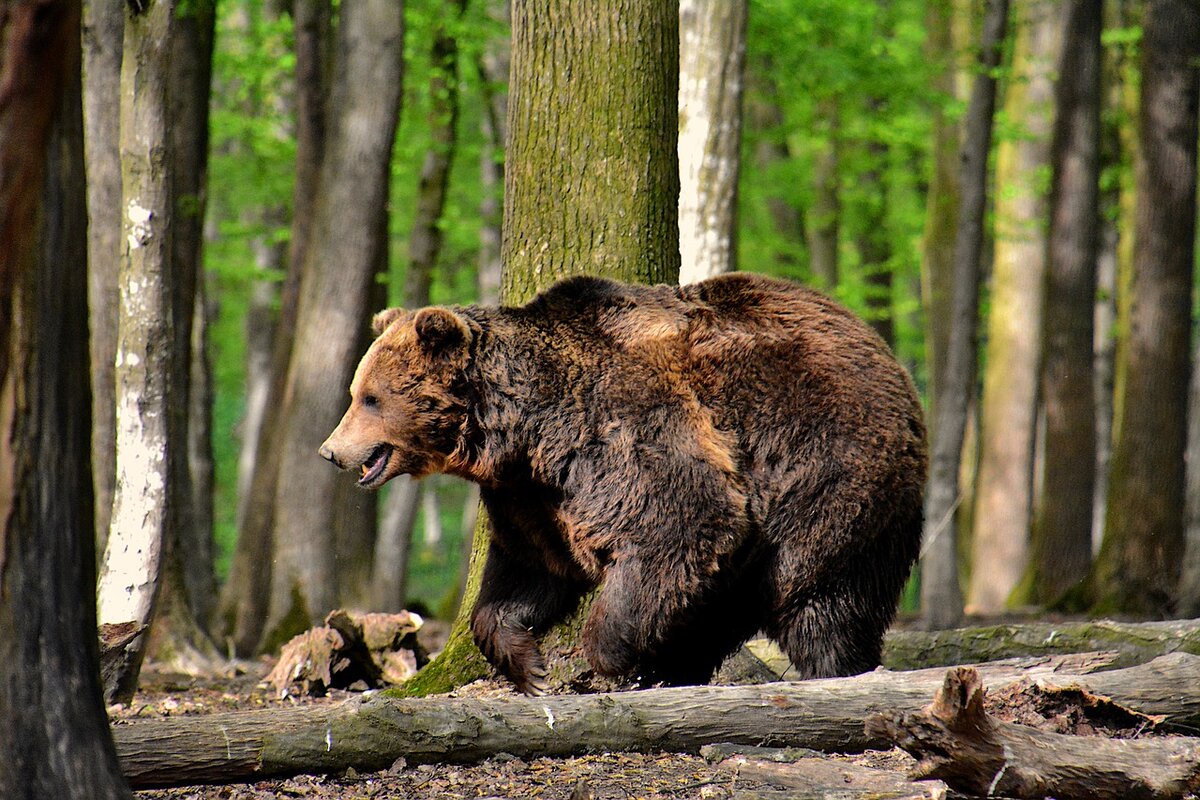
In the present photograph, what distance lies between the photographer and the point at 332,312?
1165 cm

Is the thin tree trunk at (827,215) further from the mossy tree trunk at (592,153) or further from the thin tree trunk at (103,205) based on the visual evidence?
the mossy tree trunk at (592,153)

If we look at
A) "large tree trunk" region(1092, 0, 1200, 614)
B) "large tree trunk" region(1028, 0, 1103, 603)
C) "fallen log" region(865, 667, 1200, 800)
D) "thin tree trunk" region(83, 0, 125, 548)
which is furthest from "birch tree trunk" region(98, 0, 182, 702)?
"large tree trunk" region(1028, 0, 1103, 603)

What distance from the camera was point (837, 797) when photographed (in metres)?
3.91

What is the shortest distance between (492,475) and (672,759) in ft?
5.13

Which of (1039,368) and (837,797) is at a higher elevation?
(1039,368)

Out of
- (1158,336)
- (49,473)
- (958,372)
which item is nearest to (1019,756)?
(49,473)

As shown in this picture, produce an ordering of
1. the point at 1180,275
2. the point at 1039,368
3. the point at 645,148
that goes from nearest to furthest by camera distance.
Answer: the point at 645,148 < the point at 1180,275 < the point at 1039,368

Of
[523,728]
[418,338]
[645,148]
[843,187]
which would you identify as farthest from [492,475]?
[843,187]

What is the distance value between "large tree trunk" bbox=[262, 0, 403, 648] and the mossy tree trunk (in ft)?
18.4

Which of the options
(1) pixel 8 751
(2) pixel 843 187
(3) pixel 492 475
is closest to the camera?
(1) pixel 8 751

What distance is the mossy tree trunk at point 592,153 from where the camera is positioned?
6.24m

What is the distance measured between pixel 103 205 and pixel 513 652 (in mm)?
4443

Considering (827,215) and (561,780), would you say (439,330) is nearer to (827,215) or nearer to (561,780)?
(561,780)

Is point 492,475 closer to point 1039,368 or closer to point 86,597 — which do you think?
point 86,597
